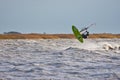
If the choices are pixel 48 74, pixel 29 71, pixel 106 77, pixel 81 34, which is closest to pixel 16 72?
pixel 29 71

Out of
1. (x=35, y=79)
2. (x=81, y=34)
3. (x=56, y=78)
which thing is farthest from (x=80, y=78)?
(x=81, y=34)

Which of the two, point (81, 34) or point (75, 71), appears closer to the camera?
point (75, 71)

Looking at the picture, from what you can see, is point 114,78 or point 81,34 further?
point 81,34

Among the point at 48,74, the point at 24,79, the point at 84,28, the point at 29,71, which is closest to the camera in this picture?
the point at 24,79

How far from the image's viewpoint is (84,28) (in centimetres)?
4384

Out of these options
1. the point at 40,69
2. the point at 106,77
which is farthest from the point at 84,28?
the point at 106,77

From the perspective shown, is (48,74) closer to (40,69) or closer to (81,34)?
(40,69)

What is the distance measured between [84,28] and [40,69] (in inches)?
971

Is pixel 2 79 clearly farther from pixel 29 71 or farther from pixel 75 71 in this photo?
pixel 75 71

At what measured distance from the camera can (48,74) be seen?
17.7m

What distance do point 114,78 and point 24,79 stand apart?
415 cm

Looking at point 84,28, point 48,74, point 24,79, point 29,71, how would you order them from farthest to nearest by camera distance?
point 84,28
point 29,71
point 48,74
point 24,79

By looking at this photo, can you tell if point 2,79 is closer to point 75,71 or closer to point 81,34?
point 75,71

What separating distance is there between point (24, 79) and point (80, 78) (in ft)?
8.61
